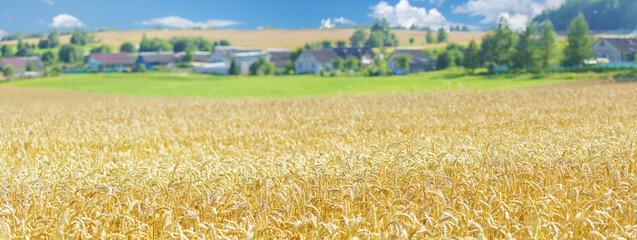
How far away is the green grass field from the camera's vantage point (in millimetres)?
59094

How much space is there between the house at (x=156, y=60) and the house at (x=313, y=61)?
52.1 metres

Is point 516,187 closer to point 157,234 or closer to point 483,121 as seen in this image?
point 157,234

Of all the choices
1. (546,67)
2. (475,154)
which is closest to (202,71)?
(546,67)

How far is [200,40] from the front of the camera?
656 feet

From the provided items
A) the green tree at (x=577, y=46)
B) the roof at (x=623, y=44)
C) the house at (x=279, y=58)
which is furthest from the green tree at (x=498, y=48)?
the house at (x=279, y=58)

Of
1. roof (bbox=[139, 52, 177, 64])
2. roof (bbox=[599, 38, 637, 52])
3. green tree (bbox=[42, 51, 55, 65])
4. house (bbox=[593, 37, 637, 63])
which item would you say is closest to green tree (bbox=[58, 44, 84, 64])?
green tree (bbox=[42, 51, 55, 65])

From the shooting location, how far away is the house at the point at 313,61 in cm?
11612

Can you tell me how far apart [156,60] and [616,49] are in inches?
4568

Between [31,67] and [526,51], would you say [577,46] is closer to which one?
[526,51]

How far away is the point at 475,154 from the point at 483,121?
8736 mm

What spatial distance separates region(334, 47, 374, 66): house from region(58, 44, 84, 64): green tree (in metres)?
82.7

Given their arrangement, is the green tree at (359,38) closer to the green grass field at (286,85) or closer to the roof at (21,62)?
the roof at (21,62)

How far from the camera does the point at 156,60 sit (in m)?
159

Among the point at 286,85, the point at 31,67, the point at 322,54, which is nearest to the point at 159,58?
the point at 31,67
